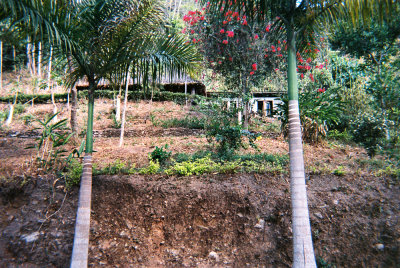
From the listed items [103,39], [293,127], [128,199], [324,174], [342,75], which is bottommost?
[128,199]

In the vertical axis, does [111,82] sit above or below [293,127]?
above

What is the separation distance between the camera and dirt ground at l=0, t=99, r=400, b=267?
418cm

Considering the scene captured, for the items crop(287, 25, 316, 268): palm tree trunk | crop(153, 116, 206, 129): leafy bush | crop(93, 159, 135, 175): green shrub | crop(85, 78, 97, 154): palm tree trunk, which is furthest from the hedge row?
crop(287, 25, 316, 268): palm tree trunk

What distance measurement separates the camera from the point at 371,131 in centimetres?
570

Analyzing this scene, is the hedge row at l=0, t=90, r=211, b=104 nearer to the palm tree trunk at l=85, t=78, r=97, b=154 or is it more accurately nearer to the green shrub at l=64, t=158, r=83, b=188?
the green shrub at l=64, t=158, r=83, b=188

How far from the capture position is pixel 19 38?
134 inches

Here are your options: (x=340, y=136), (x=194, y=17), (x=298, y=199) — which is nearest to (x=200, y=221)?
(x=298, y=199)

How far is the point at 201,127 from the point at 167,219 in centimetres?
523

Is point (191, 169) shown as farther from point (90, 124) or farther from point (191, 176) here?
point (90, 124)

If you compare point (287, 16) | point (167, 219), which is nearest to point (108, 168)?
point (167, 219)

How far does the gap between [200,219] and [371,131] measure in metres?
4.22

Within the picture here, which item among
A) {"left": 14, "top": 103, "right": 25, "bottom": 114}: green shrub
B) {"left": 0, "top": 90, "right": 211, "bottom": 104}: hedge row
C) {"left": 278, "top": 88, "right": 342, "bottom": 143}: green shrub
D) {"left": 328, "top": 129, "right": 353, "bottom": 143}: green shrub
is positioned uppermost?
{"left": 0, "top": 90, "right": 211, "bottom": 104}: hedge row

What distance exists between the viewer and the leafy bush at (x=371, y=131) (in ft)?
18.4

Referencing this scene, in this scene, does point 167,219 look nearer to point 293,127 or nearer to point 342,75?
point 293,127
